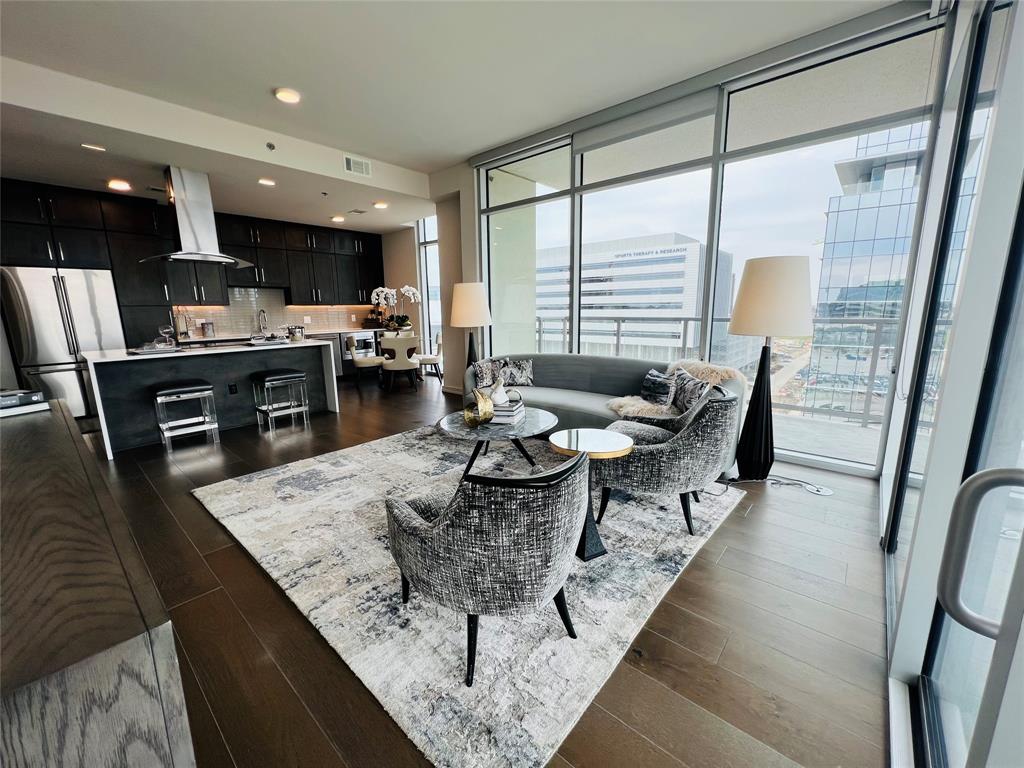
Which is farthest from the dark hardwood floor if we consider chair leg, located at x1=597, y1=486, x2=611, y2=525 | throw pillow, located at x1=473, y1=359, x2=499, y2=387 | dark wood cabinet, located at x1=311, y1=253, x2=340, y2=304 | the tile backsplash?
dark wood cabinet, located at x1=311, y1=253, x2=340, y2=304

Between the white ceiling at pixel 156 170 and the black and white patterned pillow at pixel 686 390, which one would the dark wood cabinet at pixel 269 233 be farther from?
the black and white patterned pillow at pixel 686 390

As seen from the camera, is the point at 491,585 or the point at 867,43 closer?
the point at 491,585

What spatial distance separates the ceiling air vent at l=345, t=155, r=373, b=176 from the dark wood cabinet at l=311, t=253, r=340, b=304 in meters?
3.15

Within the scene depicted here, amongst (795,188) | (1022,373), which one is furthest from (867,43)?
(1022,373)

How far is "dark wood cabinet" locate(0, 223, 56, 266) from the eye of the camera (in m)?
4.52

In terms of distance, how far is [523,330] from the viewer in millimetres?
5406

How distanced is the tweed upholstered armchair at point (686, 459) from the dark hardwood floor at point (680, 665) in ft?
1.34

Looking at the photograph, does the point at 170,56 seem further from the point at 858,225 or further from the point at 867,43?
the point at 858,225

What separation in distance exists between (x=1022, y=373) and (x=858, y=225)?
2556 millimetres

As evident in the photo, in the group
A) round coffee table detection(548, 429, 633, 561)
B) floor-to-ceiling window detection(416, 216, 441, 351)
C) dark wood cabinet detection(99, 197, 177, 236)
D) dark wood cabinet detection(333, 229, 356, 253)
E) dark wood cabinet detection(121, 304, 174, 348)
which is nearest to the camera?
round coffee table detection(548, 429, 633, 561)

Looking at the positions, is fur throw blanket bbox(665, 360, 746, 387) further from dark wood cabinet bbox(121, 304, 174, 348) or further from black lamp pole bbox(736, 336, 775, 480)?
dark wood cabinet bbox(121, 304, 174, 348)

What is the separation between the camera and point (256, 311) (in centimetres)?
713

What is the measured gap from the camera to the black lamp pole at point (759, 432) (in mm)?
2967

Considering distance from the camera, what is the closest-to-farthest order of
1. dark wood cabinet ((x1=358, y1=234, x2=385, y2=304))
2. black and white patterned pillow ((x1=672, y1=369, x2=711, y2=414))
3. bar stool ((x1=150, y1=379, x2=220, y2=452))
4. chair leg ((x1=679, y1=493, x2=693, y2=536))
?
chair leg ((x1=679, y1=493, x2=693, y2=536)), black and white patterned pillow ((x1=672, y1=369, x2=711, y2=414)), bar stool ((x1=150, y1=379, x2=220, y2=452)), dark wood cabinet ((x1=358, y1=234, x2=385, y2=304))
